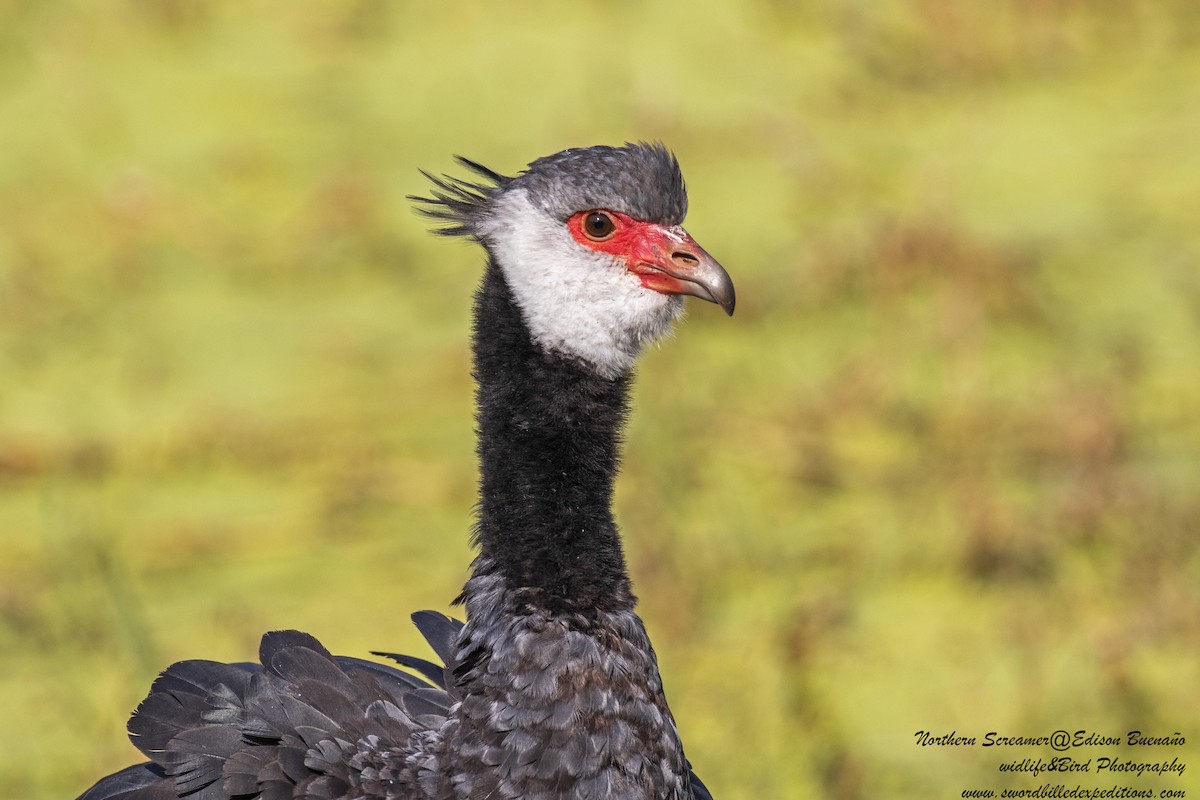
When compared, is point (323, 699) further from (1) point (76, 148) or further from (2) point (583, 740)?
(1) point (76, 148)

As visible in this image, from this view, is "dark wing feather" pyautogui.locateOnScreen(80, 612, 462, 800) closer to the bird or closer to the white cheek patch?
the bird

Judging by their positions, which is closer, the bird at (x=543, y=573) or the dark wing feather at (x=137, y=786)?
the bird at (x=543, y=573)

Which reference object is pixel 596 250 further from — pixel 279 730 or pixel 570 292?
pixel 279 730

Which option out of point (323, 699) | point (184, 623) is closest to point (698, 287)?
point (323, 699)

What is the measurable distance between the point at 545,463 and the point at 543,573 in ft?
0.57

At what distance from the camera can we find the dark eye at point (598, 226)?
2572mm

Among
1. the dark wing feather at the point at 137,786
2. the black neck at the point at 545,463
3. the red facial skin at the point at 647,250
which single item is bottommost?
the dark wing feather at the point at 137,786

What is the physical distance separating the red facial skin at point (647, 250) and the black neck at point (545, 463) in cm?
18

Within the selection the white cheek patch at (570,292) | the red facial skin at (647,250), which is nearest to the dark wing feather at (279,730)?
the white cheek patch at (570,292)

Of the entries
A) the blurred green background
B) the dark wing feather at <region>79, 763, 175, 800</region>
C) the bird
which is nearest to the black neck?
the bird

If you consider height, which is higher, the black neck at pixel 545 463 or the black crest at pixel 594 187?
the black crest at pixel 594 187

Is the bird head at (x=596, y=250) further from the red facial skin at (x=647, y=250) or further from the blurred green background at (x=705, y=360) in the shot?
the blurred green background at (x=705, y=360)

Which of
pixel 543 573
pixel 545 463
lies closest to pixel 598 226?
pixel 545 463

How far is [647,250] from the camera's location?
260 cm
